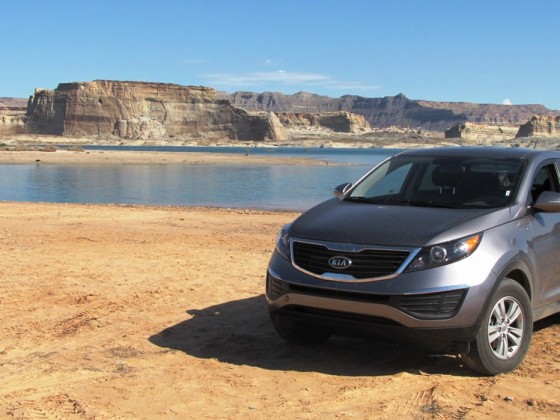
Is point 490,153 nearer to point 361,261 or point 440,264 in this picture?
point 440,264

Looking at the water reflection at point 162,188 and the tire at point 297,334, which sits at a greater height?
the tire at point 297,334

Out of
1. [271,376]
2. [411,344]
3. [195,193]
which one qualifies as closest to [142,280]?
[271,376]

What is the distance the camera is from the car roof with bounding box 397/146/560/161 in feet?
19.4

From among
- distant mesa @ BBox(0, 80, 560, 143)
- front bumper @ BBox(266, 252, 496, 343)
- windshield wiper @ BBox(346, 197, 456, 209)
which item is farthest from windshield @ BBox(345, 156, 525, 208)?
distant mesa @ BBox(0, 80, 560, 143)

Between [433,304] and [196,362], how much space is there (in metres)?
1.98

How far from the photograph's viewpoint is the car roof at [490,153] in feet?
19.4

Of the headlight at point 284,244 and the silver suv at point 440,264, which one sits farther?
the headlight at point 284,244

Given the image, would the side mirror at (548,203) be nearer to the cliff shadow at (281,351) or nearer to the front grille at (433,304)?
the front grille at (433,304)

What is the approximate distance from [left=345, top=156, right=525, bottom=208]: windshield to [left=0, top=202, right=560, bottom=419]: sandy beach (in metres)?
1.28

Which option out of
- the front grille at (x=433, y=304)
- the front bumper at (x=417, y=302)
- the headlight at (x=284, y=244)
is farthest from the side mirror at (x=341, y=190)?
the front grille at (x=433, y=304)

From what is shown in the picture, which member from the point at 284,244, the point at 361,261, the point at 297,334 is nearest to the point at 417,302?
the point at 361,261

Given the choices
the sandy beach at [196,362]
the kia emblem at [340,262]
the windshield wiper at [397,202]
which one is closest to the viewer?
the sandy beach at [196,362]

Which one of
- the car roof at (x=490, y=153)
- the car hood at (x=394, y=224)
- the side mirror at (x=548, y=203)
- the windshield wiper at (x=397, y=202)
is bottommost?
the car hood at (x=394, y=224)

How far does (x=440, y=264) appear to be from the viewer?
15.4 feet
